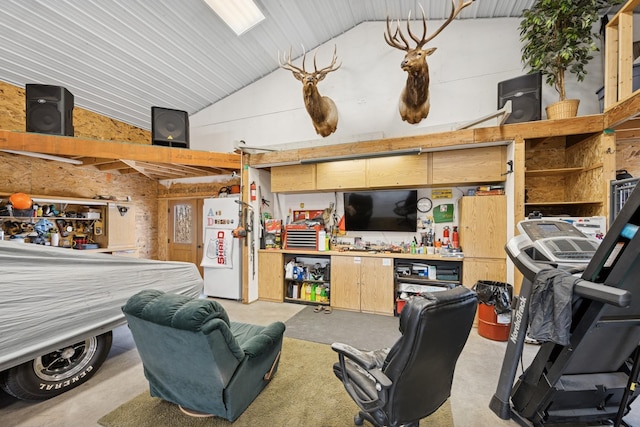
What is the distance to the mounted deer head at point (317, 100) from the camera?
384cm

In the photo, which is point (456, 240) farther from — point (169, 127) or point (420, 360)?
point (169, 127)

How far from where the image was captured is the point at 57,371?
2254 millimetres

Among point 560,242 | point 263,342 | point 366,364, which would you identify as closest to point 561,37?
point 560,242

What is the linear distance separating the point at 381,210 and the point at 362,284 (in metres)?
1.30

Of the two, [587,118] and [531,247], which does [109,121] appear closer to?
[531,247]

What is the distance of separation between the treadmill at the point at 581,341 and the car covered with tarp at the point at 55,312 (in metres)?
3.43

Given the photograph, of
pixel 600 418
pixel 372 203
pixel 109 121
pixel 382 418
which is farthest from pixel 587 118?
pixel 109 121

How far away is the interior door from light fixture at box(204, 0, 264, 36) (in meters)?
3.76

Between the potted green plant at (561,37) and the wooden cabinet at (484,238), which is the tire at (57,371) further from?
the potted green plant at (561,37)

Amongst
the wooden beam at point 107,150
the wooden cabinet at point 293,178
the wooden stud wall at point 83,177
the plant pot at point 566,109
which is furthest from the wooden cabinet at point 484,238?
Result: the wooden stud wall at point 83,177

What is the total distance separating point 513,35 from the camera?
3.91m

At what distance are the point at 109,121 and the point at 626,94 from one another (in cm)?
792

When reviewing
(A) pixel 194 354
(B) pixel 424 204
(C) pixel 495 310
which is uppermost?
(B) pixel 424 204

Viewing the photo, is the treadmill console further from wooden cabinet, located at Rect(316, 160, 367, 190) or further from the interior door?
the interior door
